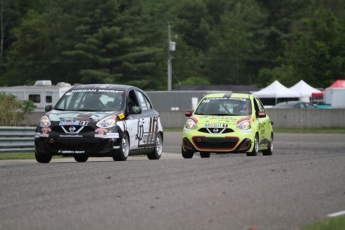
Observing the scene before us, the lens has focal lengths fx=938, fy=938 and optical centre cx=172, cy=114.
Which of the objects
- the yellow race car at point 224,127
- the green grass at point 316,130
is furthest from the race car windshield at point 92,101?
the green grass at point 316,130

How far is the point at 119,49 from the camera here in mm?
90250

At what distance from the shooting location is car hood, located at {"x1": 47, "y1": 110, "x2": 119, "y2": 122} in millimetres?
17516

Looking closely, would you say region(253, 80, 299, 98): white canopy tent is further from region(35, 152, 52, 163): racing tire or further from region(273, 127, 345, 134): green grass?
region(35, 152, 52, 163): racing tire

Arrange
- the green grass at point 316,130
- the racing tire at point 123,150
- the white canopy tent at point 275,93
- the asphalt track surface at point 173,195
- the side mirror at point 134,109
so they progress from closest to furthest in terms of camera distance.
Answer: the asphalt track surface at point 173,195, the racing tire at point 123,150, the side mirror at point 134,109, the green grass at point 316,130, the white canopy tent at point 275,93

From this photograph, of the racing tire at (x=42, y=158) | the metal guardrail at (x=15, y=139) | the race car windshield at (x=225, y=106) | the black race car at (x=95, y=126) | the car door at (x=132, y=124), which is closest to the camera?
the black race car at (x=95, y=126)

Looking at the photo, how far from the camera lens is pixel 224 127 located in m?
20.2

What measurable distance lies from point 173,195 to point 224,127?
9.36m

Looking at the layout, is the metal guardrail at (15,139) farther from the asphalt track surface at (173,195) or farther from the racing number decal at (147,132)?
the asphalt track surface at (173,195)

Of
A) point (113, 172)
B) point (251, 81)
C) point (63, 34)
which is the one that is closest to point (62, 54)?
point (63, 34)

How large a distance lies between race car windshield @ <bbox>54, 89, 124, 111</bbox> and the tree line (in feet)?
167

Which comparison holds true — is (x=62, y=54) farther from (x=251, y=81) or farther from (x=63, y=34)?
(x=251, y=81)

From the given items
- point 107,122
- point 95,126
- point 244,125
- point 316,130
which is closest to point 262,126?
point 244,125

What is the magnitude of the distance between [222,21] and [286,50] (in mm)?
14215

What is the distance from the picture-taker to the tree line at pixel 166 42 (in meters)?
75.2
